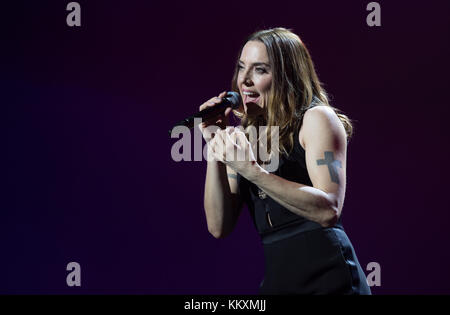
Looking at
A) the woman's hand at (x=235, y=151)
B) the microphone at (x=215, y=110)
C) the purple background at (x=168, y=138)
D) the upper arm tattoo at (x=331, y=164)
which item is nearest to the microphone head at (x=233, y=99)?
the microphone at (x=215, y=110)

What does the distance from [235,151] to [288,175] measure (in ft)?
0.63

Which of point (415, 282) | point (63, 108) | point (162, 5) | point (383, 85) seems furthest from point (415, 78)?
point (63, 108)

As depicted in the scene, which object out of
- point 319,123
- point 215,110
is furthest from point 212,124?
point 319,123

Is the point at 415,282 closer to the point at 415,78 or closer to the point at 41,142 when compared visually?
the point at 415,78

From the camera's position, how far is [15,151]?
8.23ft

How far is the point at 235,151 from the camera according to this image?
1.12m

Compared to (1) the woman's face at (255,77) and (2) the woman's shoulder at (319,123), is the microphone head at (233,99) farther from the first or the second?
(2) the woman's shoulder at (319,123)

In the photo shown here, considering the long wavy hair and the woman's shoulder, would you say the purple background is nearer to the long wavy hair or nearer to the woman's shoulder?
the long wavy hair

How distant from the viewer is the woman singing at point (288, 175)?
113 centimetres

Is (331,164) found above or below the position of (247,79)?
below

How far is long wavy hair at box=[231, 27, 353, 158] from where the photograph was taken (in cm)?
129

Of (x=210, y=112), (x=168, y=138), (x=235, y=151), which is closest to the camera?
(x=235, y=151)

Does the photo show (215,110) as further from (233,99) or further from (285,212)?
(285,212)

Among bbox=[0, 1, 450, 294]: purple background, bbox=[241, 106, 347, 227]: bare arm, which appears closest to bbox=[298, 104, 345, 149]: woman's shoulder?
bbox=[241, 106, 347, 227]: bare arm
